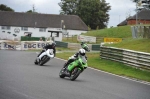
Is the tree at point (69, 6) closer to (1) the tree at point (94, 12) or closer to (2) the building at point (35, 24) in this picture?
(1) the tree at point (94, 12)

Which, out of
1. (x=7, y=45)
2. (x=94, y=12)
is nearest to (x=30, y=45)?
(x=7, y=45)

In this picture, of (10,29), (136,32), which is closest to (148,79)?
(136,32)

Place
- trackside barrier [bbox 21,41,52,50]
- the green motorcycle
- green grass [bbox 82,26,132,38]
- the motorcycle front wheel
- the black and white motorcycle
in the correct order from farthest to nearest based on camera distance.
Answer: green grass [bbox 82,26,132,38], trackside barrier [bbox 21,41,52,50], the black and white motorcycle, the motorcycle front wheel, the green motorcycle

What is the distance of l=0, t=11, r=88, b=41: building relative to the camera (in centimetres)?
9575

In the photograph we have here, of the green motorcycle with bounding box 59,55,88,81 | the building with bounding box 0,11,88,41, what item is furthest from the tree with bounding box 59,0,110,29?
the green motorcycle with bounding box 59,55,88,81

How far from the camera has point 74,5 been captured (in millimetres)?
121062

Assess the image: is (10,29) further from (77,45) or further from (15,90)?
(15,90)

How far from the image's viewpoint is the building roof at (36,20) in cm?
9675

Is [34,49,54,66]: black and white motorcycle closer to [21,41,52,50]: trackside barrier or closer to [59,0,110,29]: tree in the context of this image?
[21,41,52,50]: trackside barrier

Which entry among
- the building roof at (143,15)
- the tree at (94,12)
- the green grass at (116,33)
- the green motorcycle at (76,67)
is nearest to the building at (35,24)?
the tree at (94,12)

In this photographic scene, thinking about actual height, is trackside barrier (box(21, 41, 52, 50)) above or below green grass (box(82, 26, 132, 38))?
below

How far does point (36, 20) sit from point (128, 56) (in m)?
75.8

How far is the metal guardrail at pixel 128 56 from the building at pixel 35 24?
217 feet

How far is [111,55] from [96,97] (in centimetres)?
1647
